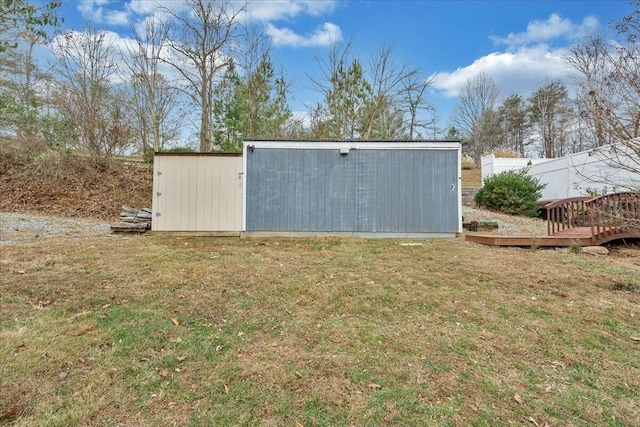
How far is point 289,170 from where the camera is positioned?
24.1 ft

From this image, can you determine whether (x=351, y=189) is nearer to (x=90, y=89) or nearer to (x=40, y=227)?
(x=40, y=227)

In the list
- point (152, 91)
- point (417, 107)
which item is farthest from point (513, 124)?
point (152, 91)

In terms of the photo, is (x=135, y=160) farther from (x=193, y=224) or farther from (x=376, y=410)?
(x=376, y=410)

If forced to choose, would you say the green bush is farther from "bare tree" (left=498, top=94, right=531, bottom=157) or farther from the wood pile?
"bare tree" (left=498, top=94, right=531, bottom=157)

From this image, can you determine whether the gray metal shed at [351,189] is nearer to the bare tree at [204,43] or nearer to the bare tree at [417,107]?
the bare tree at [204,43]

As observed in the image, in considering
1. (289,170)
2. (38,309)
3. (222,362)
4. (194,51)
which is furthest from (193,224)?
(194,51)

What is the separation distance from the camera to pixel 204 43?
511 inches

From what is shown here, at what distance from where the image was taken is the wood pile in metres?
7.40

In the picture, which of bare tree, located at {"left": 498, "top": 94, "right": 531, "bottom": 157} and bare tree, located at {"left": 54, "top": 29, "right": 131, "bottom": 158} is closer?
bare tree, located at {"left": 54, "top": 29, "right": 131, "bottom": 158}

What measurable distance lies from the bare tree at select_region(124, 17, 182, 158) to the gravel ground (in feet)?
19.2

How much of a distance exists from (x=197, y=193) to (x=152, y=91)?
345 inches

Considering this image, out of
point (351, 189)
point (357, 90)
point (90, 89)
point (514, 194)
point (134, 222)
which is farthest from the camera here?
point (357, 90)

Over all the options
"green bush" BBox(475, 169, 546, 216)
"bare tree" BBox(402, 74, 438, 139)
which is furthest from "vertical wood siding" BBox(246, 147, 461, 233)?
"bare tree" BBox(402, 74, 438, 139)

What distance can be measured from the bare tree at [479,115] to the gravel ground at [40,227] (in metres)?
24.6
